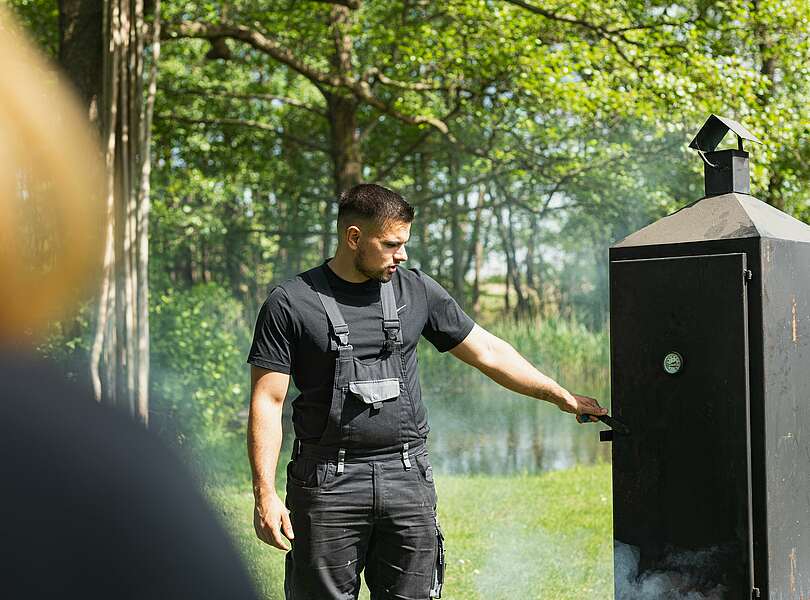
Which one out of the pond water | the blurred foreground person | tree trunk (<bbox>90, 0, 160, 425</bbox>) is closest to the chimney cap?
the blurred foreground person

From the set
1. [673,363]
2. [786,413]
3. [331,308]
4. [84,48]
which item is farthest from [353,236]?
[84,48]

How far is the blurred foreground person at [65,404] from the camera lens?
15.1ft

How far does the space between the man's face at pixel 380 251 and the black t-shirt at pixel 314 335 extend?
0.07 meters

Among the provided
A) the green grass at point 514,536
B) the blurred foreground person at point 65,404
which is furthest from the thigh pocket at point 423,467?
the blurred foreground person at point 65,404

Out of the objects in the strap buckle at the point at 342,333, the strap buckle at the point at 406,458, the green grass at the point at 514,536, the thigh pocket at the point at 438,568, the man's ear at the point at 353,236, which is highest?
the man's ear at the point at 353,236

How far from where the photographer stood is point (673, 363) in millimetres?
2086

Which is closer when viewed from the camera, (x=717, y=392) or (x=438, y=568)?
(x=717, y=392)

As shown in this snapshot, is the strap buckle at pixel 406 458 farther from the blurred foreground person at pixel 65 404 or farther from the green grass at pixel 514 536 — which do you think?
the blurred foreground person at pixel 65 404

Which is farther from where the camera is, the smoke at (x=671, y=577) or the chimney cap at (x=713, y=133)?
the chimney cap at (x=713, y=133)

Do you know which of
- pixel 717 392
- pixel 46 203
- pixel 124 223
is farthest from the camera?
pixel 46 203

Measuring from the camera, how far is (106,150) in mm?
5301

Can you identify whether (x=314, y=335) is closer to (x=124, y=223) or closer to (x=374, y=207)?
(x=374, y=207)

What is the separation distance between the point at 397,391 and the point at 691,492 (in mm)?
785

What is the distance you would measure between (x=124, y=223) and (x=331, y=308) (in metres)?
3.38
